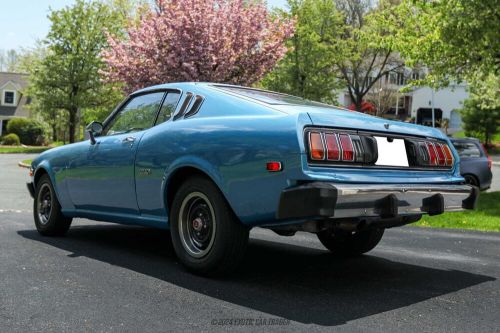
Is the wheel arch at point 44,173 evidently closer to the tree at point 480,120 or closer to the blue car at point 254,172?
the blue car at point 254,172

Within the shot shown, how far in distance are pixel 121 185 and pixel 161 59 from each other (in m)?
15.0

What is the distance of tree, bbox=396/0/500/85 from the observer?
12.9 metres

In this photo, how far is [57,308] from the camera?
3590 millimetres

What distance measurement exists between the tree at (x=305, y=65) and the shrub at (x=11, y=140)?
22048mm

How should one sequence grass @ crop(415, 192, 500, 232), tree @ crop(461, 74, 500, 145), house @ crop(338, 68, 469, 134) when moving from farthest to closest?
house @ crop(338, 68, 469, 134) → tree @ crop(461, 74, 500, 145) → grass @ crop(415, 192, 500, 232)

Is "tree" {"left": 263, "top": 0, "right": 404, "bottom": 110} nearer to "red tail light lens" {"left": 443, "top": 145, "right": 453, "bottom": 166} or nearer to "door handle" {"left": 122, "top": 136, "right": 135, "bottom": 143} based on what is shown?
"door handle" {"left": 122, "top": 136, "right": 135, "bottom": 143}

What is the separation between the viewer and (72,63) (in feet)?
117

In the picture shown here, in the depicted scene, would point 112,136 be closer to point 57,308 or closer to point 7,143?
point 57,308

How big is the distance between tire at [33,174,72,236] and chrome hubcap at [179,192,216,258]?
7.44ft

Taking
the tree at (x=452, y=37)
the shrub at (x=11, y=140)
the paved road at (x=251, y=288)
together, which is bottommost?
the paved road at (x=251, y=288)

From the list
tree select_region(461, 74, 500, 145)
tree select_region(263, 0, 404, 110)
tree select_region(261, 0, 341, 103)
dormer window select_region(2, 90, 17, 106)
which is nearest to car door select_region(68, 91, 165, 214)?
tree select_region(263, 0, 404, 110)

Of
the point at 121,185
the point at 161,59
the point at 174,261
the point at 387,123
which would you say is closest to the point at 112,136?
the point at 121,185

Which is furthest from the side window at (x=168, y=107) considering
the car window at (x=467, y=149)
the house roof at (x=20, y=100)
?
the house roof at (x=20, y=100)

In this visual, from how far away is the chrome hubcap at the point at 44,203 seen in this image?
21.0ft
